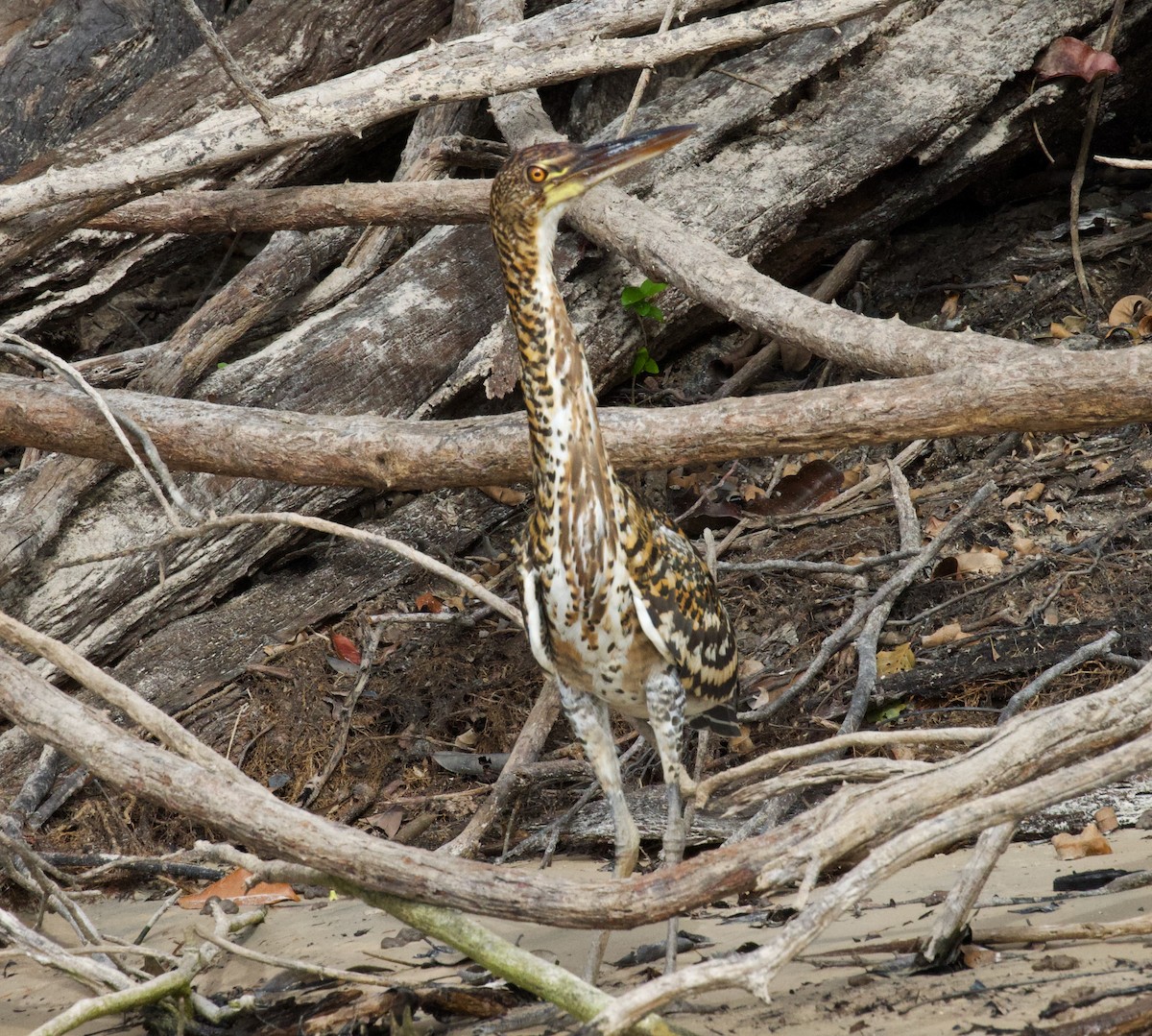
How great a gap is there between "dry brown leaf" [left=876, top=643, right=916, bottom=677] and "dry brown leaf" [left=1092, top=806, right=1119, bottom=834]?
1004 mm

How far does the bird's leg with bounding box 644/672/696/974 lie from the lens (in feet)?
10.7

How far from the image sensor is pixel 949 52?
5.43m

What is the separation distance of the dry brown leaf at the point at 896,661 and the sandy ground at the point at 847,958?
2.88 ft

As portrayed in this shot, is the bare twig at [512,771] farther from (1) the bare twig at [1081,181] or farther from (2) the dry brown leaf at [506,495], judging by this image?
(1) the bare twig at [1081,181]

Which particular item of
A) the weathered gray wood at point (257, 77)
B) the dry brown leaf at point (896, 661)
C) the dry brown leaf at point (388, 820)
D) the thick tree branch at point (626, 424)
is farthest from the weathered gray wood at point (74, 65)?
the dry brown leaf at point (896, 661)

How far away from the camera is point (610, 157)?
9.87 feet

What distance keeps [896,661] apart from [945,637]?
20 centimetres

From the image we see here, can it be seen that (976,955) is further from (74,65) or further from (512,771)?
(74,65)

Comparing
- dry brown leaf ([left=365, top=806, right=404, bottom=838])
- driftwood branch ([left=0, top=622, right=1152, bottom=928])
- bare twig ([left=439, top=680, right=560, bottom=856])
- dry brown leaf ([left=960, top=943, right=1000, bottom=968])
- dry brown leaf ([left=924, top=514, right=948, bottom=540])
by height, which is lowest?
dry brown leaf ([left=924, top=514, right=948, bottom=540])

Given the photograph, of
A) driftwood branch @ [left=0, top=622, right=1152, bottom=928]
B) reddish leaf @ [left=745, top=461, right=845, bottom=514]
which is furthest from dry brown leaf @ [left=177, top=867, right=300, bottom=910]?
reddish leaf @ [left=745, top=461, right=845, bottom=514]

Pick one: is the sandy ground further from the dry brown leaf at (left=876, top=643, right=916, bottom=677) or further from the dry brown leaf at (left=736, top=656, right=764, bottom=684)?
the dry brown leaf at (left=736, top=656, right=764, bottom=684)

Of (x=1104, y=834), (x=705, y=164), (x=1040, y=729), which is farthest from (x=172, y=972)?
(x=705, y=164)

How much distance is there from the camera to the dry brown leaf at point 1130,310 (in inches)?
217

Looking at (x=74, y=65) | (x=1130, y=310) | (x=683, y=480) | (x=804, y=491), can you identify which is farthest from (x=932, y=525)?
(x=74, y=65)
